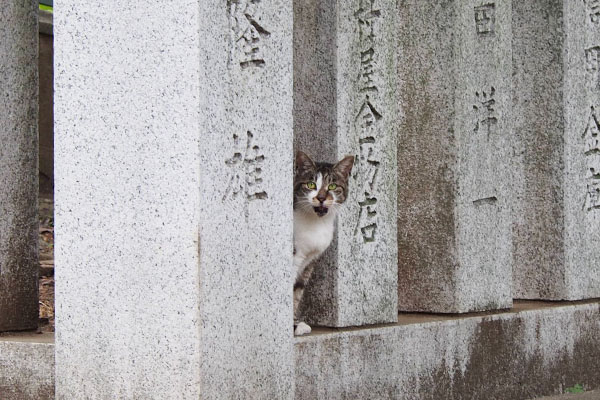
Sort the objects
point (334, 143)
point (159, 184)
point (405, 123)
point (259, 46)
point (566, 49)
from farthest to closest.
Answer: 1. point (566, 49)
2. point (405, 123)
3. point (334, 143)
4. point (259, 46)
5. point (159, 184)

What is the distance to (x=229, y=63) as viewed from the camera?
15.7 ft

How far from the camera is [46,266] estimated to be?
9047 millimetres

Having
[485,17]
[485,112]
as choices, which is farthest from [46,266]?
[485,17]

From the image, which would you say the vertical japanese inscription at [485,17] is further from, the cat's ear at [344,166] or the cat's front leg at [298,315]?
the cat's front leg at [298,315]

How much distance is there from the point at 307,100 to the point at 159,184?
5.22ft

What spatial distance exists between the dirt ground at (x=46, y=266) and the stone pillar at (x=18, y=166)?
1.18 ft

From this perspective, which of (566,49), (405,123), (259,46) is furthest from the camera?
(566,49)

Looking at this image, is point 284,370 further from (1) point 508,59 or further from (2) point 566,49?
(2) point 566,49

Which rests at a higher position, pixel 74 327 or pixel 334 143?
pixel 334 143

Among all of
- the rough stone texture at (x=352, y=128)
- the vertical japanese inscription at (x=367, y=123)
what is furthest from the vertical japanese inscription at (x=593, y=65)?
the vertical japanese inscription at (x=367, y=123)

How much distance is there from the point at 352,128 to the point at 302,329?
1.26m

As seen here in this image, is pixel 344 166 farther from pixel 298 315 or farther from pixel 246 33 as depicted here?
pixel 246 33

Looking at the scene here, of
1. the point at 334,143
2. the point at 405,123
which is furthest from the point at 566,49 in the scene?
the point at 334,143

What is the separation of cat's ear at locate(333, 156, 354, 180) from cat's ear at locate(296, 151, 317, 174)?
0.44 feet
